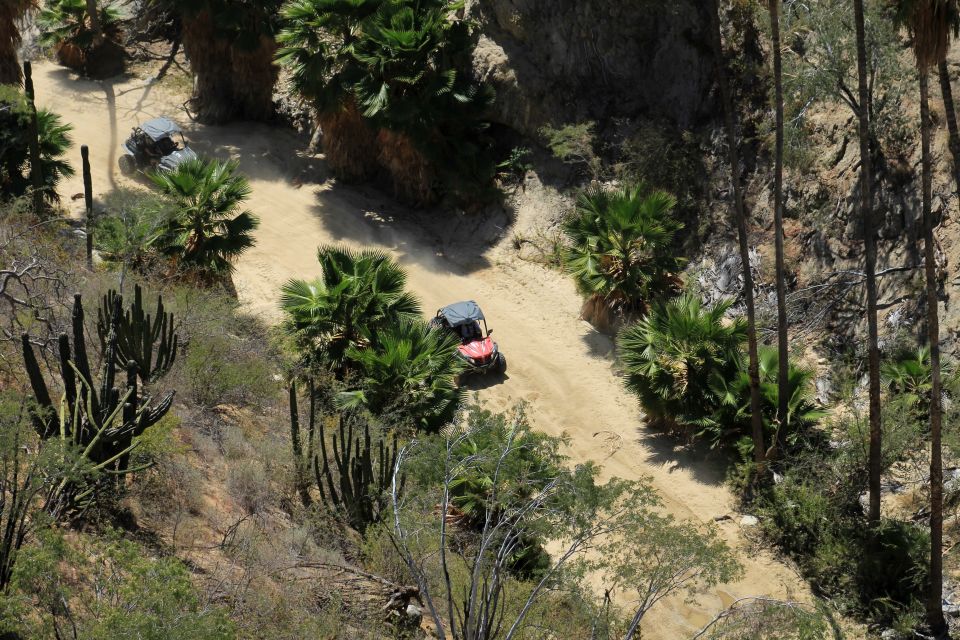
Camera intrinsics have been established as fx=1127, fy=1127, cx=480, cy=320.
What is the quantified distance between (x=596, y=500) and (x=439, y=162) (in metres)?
15.2

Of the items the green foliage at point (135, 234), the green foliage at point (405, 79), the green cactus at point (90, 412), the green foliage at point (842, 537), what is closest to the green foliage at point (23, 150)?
the green foliage at point (135, 234)

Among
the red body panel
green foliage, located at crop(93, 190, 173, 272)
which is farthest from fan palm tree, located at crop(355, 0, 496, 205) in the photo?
green foliage, located at crop(93, 190, 173, 272)

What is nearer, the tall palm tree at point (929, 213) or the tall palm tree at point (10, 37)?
the tall palm tree at point (929, 213)

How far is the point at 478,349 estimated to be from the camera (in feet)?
77.5

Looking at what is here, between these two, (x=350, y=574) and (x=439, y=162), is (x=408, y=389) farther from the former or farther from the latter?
(x=439, y=162)

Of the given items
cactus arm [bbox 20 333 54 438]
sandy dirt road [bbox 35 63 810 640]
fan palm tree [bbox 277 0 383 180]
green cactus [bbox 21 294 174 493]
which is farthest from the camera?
fan palm tree [bbox 277 0 383 180]

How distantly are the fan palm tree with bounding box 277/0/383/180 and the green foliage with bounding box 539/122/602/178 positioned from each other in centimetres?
478

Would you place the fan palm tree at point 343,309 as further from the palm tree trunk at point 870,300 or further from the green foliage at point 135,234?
the palm tree trunk at point 870,300

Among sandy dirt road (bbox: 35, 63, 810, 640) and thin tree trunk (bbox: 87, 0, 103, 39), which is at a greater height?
thin tree trunk (bbox: 87, 0, 103, 39)

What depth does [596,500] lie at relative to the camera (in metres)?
14.8

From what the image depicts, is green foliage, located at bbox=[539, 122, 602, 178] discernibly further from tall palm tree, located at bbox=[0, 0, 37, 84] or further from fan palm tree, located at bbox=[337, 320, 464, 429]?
tall palm tree, located at bbox=[0, 0, 37, 84]

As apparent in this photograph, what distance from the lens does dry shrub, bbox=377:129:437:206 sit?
28438 mm

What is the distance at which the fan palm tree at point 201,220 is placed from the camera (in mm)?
23688

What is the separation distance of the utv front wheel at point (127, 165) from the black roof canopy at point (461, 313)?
11.0m
